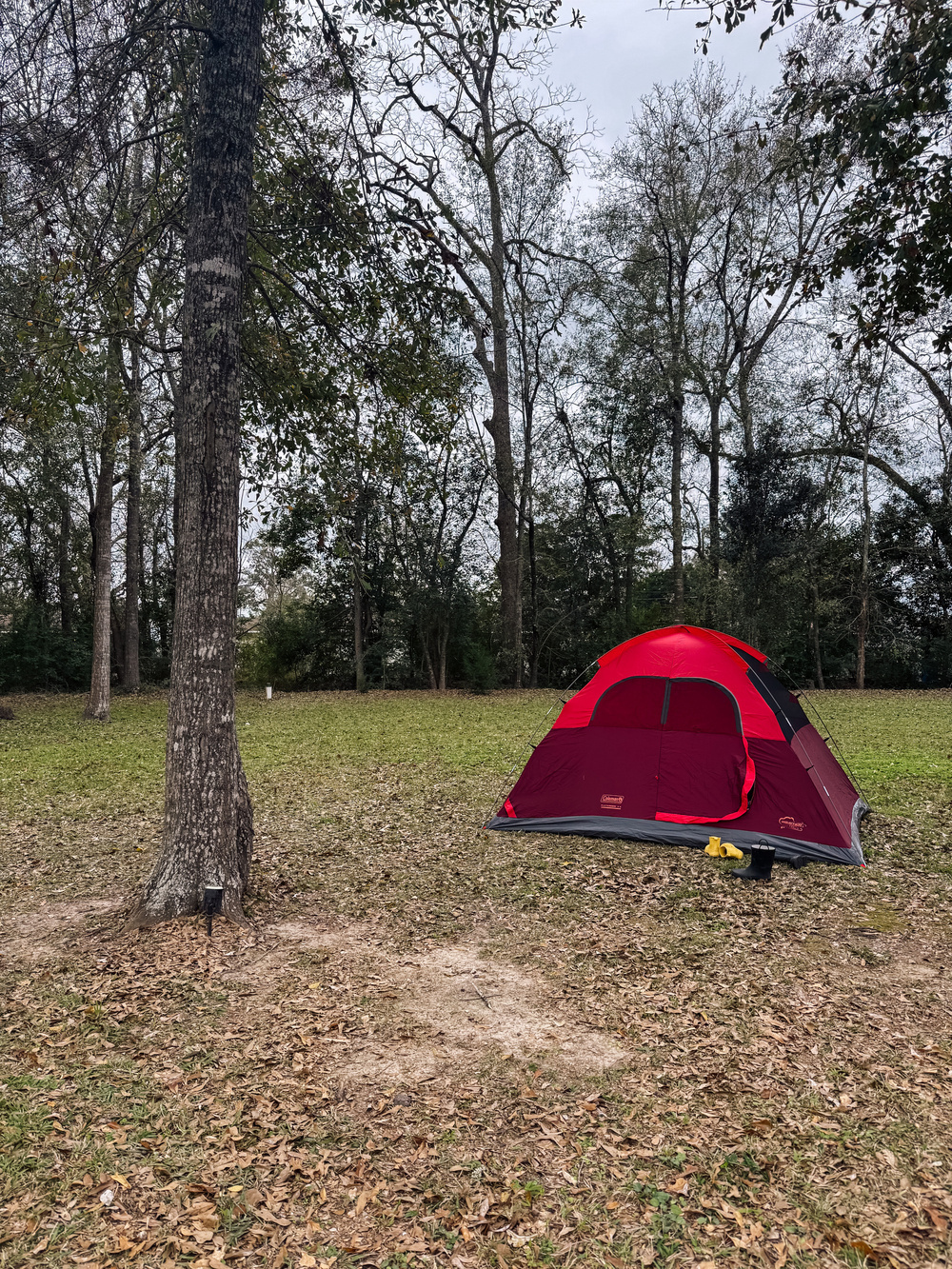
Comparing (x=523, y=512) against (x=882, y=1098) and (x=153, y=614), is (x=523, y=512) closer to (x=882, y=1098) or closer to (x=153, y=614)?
(x=153, y=614)

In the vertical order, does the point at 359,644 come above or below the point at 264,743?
above

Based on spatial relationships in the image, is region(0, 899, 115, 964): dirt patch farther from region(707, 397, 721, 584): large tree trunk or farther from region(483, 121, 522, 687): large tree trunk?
region(707, 397, 721, 584): large tree trunk

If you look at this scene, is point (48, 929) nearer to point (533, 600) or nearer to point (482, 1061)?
point (482, 1061)

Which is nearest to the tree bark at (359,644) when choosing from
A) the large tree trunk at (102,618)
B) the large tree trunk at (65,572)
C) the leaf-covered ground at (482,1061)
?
the large tree trunk at (102,618)

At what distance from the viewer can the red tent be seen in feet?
20.0

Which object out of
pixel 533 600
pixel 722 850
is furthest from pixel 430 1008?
pixel 533 600

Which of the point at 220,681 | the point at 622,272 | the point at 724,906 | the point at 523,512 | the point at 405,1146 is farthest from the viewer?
the point at 523,512

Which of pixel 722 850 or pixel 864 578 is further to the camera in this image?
pixel 864 578

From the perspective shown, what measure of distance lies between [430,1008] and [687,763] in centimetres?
335

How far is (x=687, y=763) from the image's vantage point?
6406 millimetres

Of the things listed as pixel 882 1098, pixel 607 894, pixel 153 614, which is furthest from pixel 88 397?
pixel 153 614

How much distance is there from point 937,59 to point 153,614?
2114 centimetres

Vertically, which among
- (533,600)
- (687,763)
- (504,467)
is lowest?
(687,763)

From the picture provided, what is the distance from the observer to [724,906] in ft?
Result: 16.8
